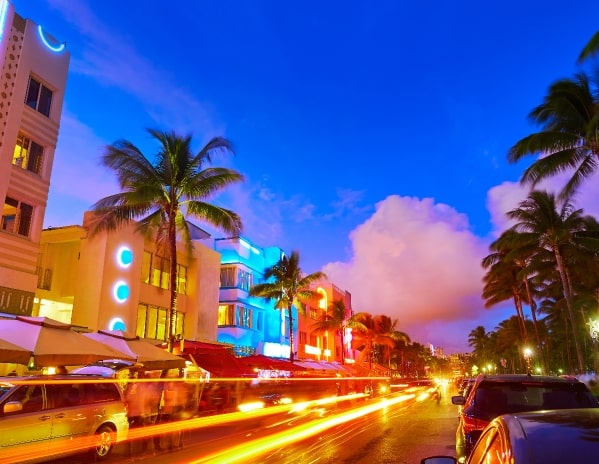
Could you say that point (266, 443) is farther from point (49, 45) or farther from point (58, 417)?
point (49, 45)

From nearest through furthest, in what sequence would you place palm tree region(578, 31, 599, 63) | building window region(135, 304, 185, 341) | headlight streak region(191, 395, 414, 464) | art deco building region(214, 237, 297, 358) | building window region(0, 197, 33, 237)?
1. headlight streak region(191, 395, 414, 464)
2. palm tree region(578, 31, 599, 63)
3. building window region(0, 197, 33, 237)
4. building window region(135, 304, 185, 341)
5. art deco building region(214, 237, 297, 358)

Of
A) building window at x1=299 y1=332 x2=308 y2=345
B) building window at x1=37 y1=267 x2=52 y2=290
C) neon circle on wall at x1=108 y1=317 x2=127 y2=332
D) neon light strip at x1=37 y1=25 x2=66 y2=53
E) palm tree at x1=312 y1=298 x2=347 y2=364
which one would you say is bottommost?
neon circle on wall at x1=108 y1=317 x2=127 y2=332

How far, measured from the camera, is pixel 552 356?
106 metres

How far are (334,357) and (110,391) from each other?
57.9 m

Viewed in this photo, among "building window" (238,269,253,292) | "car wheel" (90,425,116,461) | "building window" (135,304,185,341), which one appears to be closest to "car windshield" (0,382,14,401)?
"car wheel" (90,425,116,461)

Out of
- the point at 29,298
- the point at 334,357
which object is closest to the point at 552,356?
the point at 334,357

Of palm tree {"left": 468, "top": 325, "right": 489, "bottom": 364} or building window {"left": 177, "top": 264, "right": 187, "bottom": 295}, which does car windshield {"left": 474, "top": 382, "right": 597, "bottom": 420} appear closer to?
building window {"left": 177, "top": 264, "right": 187, "bottom": 295}

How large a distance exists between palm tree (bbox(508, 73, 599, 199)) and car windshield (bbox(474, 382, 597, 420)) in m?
17.7

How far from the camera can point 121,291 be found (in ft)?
88.4

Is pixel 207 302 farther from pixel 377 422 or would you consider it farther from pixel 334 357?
pixel 334 357

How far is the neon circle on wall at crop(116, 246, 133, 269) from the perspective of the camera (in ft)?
88.6

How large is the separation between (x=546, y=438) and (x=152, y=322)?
2906 cm

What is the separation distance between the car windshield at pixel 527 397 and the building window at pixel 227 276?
36.7 metres

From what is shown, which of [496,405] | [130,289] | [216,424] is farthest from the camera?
[130,289]
